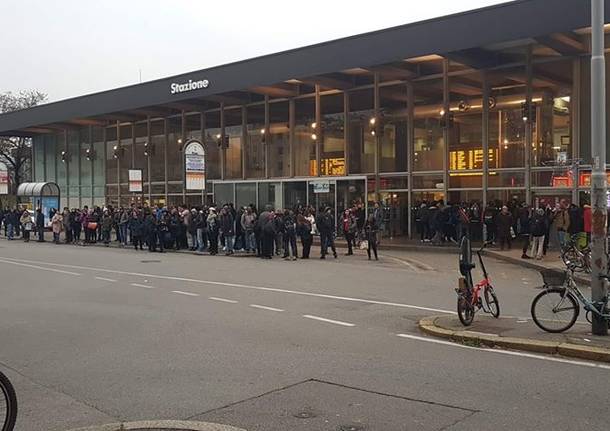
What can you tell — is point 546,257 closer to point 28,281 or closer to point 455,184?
point 455,184

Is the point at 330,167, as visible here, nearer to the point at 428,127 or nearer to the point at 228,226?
the point at 428,127

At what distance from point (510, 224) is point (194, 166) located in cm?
1271

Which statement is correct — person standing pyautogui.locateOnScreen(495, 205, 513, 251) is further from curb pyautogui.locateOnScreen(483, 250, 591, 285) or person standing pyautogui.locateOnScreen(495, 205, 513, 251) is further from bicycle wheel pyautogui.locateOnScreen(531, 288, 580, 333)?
bicycle wheel pyautogui.locateOnScreen(531, 288, 580, 333)

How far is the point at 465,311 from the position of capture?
367 inches

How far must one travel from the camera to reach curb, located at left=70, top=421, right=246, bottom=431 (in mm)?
5094

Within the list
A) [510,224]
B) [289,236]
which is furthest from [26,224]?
[510,224]

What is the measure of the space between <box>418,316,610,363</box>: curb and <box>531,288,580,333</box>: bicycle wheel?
75 cm

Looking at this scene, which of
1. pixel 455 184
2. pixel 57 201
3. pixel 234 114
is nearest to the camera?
pixel 455 184

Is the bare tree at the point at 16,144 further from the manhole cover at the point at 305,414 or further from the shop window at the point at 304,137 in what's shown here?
the manhole cover at the point at 305,414

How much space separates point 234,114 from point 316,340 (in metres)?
27.2

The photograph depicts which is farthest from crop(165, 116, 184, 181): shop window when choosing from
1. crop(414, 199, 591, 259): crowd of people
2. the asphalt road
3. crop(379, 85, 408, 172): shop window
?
the asphalt road

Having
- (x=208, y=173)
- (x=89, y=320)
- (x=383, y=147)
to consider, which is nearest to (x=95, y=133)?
(x=208, y=173)

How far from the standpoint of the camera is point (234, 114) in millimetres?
34562

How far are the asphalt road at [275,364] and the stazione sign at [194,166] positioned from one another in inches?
473
